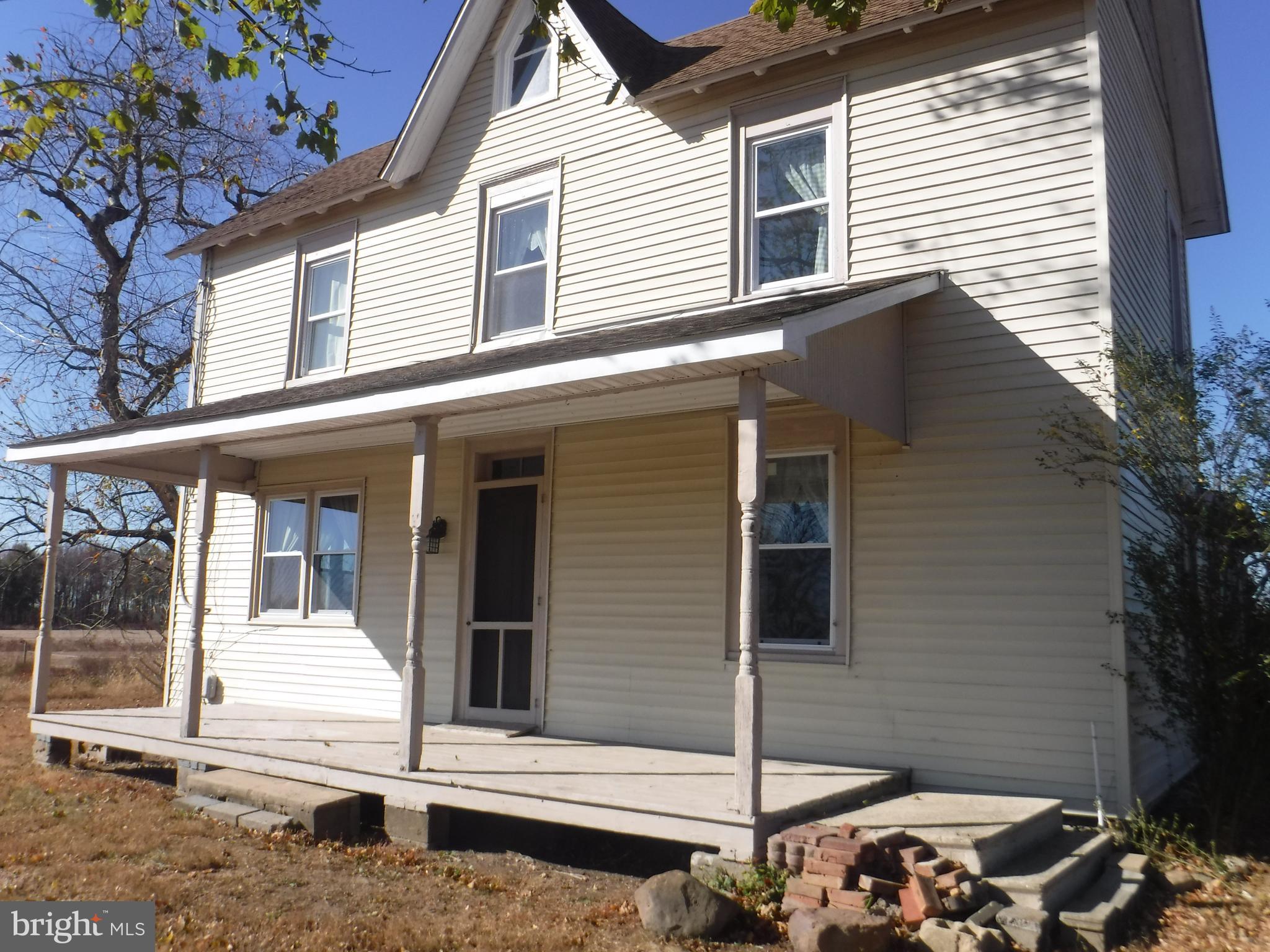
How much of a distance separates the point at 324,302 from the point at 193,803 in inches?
250

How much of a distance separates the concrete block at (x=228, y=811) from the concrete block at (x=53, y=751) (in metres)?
3.54

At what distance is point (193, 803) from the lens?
8.34m

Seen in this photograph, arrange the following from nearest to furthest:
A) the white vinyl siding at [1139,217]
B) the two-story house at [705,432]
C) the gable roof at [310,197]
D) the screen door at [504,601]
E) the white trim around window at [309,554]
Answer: the two-story house at [705,432], the white vinyl siding at [1139,217], the screen door at [504,601], the white trim around window at [309,554], the gable roof at [310,197]

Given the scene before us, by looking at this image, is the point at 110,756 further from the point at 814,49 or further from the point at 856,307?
the point at 814,49

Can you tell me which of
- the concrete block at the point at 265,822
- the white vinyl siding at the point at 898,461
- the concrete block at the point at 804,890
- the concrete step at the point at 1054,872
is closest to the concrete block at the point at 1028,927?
the concrete step at the point at 1054,872

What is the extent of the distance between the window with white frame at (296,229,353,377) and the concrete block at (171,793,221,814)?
5.28 meters

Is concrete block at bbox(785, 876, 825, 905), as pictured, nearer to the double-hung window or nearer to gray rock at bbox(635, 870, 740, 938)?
gray rock at bbox(635, 870, 740, 938)

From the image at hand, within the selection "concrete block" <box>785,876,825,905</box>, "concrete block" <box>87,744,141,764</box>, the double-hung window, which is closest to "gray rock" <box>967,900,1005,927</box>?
"concrete block" <box>785,876,825,905</box>

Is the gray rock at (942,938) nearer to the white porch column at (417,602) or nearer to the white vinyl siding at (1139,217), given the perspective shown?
the white vinyl siding at (1139,217)

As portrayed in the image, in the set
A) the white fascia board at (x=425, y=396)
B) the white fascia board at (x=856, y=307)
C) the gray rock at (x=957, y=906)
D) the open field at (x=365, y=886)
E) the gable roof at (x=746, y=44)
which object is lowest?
the open field at (x=365, y=886)

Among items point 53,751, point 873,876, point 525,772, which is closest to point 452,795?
point 525,772

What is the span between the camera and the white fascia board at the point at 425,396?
5934 mm

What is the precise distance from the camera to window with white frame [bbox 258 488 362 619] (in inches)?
458

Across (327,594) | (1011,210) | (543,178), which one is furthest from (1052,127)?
(327,594)
